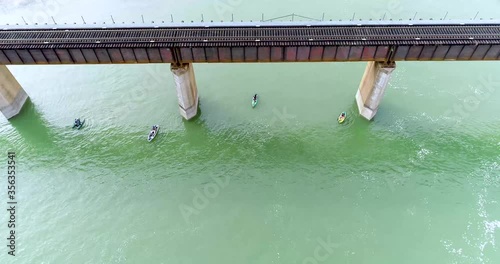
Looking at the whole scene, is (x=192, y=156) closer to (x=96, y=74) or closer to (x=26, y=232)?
(x=26, y=232)

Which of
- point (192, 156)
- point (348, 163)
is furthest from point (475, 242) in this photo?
point (192, 156)

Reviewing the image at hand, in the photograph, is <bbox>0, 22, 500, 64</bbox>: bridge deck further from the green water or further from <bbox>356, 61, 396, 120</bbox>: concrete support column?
the green water

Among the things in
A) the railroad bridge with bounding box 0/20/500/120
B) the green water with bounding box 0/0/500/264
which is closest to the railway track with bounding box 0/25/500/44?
the railroad bridge with bounding box 0/20/500/120

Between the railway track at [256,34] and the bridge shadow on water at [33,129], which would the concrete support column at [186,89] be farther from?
the bridge shadow on water at [33,129]

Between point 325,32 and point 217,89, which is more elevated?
point 325,32

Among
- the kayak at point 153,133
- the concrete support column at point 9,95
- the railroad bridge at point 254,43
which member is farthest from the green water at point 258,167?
the railroad bridge at point 254,43

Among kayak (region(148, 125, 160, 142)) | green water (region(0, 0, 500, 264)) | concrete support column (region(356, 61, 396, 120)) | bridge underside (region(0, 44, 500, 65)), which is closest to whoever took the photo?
Result: green water (region(0, 0, 500, 264))

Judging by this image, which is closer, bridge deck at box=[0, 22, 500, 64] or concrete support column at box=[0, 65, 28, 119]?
bridge deck at box=[0, 22, 500, 64]
